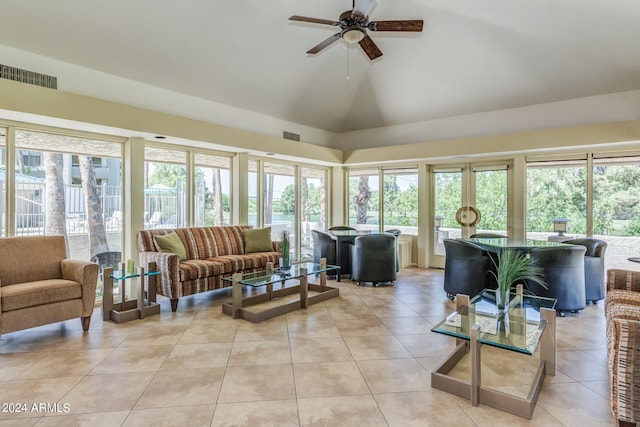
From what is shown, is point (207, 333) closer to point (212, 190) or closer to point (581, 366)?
point (212, 190)

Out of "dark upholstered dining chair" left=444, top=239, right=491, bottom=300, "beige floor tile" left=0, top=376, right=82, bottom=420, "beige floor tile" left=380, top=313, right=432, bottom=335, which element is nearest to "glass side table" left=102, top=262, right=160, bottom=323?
"beige floor tile" left=0, top=376, right=82, bottom=420

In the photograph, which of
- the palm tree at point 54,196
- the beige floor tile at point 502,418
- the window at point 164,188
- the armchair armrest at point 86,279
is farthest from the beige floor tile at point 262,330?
the palm tree at point 54,196

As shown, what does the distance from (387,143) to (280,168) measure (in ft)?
→ 7.83

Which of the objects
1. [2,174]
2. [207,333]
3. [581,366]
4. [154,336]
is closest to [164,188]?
[2,174]

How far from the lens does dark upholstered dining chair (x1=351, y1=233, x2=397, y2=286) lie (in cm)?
548

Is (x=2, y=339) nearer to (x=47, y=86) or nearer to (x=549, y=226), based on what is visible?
(x=47, y=86)

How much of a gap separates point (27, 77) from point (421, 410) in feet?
16.0

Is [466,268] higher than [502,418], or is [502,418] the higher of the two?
[466,268]

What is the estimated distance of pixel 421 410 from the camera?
7.16 feet

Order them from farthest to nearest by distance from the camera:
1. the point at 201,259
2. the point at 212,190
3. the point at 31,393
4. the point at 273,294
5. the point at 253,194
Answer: the point at 253,194 < the point at 212,190 < the point at 201,259 < the point at 273,294 < the point at 31,393

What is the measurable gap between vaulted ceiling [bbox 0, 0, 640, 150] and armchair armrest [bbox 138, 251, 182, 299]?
232 centimetres

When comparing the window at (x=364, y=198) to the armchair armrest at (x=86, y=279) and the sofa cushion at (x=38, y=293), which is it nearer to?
the armchair armrest at (x=86, y=279)

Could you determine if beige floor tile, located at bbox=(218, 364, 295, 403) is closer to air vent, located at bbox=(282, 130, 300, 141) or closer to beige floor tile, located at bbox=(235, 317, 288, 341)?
beige floor tile, located at bbox=(235, 317, 288, 341)

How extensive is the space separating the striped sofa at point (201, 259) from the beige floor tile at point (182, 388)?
67.6 inches
